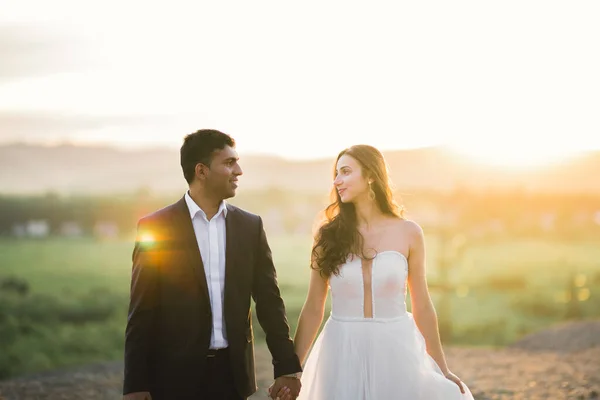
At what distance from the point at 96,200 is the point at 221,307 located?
23465 mm

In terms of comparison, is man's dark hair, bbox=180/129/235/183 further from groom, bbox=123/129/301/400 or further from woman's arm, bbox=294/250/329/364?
woman's arm, bbox=294/250/329/364

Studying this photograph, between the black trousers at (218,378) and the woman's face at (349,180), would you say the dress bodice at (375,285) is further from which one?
the black trousers at (218,378)

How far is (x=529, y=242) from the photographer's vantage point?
26.6 m

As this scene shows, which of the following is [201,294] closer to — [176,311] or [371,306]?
[176,311]

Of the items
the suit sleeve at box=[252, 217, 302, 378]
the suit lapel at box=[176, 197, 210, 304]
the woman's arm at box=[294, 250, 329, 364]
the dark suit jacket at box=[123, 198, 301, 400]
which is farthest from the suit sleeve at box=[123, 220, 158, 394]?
the woman's arm at box=[294, 250, 329, 364]

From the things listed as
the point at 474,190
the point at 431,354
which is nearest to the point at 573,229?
the point at 474,190

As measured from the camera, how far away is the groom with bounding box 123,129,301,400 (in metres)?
Answer: 3.95

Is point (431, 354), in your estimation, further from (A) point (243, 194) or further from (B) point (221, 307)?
(A) point (243, 194)

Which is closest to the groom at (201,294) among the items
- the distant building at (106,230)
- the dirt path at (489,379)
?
the dirt path at (489,379)

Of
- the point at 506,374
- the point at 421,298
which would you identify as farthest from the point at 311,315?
the point at 506,374

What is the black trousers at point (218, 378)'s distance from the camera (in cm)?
401

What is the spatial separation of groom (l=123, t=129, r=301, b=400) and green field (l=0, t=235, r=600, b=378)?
13806 mm

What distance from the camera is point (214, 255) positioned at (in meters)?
4.08

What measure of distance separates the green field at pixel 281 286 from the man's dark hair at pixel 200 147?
13.9 metres
